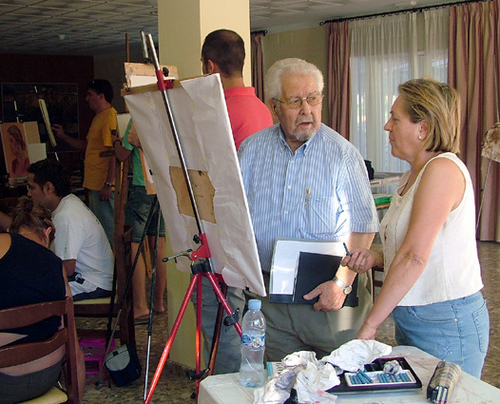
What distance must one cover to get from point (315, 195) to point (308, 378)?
2.78 feet

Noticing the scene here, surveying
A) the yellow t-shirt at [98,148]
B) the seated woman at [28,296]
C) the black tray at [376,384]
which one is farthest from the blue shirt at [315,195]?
the yellow t-shirt at [98,148]

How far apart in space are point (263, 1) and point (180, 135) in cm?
527

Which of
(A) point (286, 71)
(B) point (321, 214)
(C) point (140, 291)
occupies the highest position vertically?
(A) point (286, 71)

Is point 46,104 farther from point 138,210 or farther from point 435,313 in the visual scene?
point 435,313

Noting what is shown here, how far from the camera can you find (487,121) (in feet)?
21.7

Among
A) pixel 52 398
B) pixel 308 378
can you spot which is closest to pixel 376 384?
pixel 308 378

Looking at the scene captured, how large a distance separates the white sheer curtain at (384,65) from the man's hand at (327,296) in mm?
5659

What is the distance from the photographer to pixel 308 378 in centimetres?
132

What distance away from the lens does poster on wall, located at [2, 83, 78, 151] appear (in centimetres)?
1171

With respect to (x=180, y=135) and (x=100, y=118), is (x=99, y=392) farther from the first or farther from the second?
(x=100, y=118)

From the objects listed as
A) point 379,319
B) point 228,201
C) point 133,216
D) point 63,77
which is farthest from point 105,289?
point 63,77

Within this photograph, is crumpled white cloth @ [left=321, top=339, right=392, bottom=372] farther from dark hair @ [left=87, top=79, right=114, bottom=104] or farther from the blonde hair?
dark hair @ [left=87, top=79, right=114, bottom=104]

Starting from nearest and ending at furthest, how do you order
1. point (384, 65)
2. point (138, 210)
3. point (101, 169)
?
1. point (138, 210)
2. point (101, 169)
3. point (384, 65)

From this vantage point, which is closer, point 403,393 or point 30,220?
point 403,393
